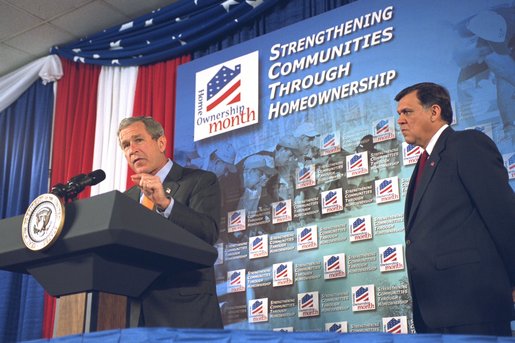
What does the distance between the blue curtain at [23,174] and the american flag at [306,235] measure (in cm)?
220

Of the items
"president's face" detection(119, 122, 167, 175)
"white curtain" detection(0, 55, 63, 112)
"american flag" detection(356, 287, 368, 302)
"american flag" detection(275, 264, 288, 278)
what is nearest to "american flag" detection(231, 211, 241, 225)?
"american flag" detection(275, 264, 288, 278)

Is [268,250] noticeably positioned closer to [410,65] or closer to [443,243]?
[410,65]

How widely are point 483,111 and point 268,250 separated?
129 cm

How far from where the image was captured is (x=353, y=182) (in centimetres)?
339

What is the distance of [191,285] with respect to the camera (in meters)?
2.09

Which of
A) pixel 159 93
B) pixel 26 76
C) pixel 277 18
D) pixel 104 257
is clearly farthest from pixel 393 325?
pixel 26 76

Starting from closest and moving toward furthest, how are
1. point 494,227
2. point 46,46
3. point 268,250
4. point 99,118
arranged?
1. point 494,227
2. point 268,250
3. point 99,118
4. point 46,46

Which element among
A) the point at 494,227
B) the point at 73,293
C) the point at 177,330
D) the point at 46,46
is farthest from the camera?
the point at 46,46

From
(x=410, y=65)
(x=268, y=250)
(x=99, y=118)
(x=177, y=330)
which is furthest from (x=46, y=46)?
(x=177, y=330)

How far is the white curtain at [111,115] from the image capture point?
470 cm

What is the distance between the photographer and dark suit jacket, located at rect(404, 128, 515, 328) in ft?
6.59

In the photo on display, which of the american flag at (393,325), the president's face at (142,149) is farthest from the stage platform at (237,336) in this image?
the american flag at (393,325)

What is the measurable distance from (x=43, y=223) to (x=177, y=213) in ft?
1.20

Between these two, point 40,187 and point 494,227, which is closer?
point 494,227
